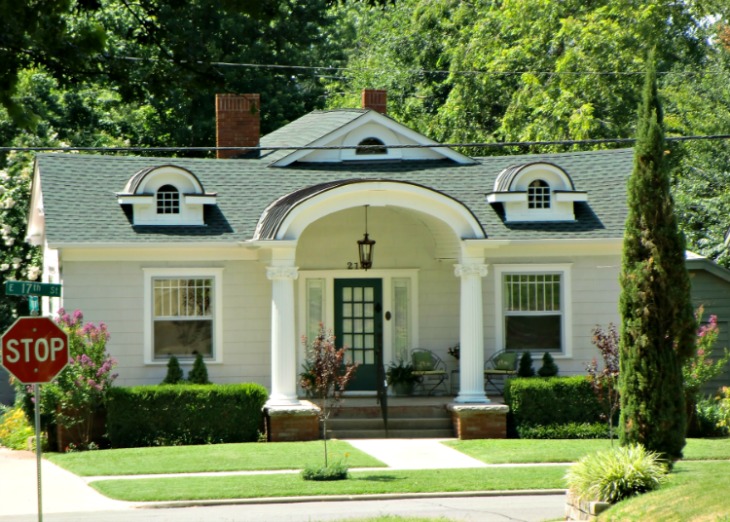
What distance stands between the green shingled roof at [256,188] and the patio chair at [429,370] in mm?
2715

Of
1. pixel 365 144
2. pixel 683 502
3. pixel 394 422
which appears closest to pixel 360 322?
pixel 394 422

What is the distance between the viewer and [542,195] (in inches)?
980

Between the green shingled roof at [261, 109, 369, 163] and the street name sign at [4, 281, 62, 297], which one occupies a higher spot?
the green shingled roof at [261, 109, 369, 163]

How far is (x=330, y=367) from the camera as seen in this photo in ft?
63.2

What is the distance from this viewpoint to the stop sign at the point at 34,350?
576 inches

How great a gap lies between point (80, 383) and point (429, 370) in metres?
6.79

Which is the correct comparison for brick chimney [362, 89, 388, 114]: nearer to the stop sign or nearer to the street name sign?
the street name sign

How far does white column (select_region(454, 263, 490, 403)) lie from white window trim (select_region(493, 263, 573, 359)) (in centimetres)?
137

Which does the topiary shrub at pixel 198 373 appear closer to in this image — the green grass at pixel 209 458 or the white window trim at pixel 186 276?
the white window trim at pixel 186 276

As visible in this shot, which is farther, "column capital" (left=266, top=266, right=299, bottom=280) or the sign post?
"column capital" (left=266, top=266, right=299, bottom=280)

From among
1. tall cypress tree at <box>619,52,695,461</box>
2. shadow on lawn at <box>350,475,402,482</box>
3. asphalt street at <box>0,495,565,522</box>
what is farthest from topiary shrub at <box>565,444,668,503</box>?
shadow on lawn at <box>350,475,402,482</box>

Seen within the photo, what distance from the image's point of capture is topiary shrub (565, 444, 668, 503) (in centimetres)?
1479

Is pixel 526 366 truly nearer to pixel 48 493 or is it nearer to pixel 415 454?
pixel 415 454

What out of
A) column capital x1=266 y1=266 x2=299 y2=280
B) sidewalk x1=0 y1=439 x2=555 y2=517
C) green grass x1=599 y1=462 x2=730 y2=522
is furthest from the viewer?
column capital x1=266 y1=266 x2=299 y2=280
